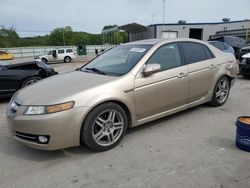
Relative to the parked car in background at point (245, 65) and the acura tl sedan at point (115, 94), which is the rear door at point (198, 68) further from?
the parked car in background at point (245, 65)

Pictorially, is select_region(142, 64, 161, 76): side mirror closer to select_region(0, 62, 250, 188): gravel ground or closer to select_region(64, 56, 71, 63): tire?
select_region(0, 62, 250, 188): gravel ground

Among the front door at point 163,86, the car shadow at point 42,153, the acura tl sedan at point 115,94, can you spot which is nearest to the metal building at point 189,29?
the acura tl sedan at point 115,94

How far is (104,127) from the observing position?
3.57m

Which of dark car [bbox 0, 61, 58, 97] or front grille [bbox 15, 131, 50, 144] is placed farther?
dark car [bbox 0, 61, 58, 97]

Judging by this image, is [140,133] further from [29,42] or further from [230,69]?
[29,42]

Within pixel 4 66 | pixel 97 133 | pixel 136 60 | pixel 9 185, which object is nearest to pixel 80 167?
pixel 97 133

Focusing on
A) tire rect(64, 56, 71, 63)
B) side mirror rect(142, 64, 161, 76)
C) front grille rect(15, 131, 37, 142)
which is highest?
side mirror rect(142, 64, 161, 76)

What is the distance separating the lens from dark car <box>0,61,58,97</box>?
279 inches

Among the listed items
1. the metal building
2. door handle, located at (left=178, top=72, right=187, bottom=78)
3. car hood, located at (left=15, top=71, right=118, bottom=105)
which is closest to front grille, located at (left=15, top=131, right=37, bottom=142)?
car hood, located at (left=15, top=71, right=118, bottom=105)

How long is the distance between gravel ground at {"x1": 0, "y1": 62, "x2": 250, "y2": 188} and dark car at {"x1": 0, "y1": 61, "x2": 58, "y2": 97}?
2994mm

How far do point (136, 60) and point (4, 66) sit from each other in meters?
5.05

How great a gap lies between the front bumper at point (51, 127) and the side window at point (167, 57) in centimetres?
158

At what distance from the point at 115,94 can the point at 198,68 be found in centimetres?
196

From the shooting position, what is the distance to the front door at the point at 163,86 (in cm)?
388
